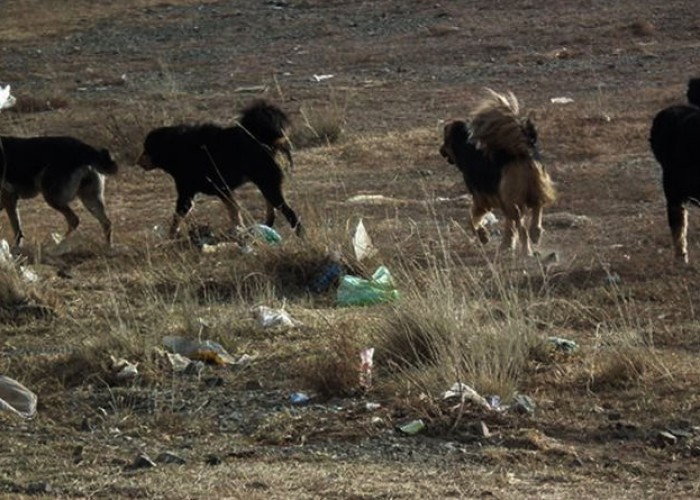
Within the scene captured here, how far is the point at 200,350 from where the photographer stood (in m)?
8.91

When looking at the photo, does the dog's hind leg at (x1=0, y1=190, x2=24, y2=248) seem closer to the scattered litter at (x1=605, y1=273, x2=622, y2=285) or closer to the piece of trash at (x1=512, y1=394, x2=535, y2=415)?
the scattered litter at (x1=605, y1=273, x2=622, y2=285)

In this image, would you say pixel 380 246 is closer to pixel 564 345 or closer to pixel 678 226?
pixel 678 226

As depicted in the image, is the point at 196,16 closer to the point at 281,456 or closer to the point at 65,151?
the point at 65,151

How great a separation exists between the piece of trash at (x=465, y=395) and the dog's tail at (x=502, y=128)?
4.52 meters

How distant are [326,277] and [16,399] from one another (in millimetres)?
3371

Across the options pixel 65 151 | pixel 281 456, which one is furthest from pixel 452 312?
pixel 65 151

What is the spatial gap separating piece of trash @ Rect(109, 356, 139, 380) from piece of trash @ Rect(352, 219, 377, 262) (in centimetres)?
275

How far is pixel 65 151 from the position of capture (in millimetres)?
14055

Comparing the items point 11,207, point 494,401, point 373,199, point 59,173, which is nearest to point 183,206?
point 59,173

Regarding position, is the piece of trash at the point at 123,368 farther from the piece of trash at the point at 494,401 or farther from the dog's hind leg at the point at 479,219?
the dog's hind leg at the point at 479,219

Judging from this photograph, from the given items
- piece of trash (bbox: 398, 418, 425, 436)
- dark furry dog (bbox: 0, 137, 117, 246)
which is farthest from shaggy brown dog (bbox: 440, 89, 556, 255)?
piece of trash (bbox: 398, 418, 425, 436)

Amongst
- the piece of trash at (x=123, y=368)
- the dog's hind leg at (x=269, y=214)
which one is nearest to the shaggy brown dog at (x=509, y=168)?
the dog's hind leg at (x=269, y=214)

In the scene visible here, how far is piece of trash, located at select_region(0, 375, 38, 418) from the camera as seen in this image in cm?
783

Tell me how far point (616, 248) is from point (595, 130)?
18.7 feet
